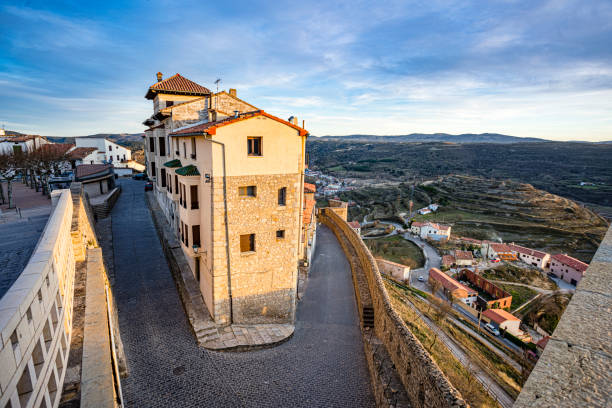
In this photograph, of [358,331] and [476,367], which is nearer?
[358,331]

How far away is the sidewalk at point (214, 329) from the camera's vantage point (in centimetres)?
1389

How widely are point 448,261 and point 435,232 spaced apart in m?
17.1

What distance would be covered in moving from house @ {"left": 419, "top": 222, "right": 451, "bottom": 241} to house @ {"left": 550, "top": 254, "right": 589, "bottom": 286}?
71.5ft

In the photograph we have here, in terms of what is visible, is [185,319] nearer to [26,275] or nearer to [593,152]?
[26,275]

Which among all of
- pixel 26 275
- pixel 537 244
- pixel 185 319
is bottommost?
pixel 537 244

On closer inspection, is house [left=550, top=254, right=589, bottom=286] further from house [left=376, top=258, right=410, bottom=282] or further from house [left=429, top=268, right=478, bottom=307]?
house [left=376, top=258, right=410, bottom=282]

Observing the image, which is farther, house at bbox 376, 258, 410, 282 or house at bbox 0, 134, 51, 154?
house at bbox 376, 258, 410, 282

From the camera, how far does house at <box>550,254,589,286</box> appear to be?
59906mm

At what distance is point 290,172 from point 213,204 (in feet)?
13.0

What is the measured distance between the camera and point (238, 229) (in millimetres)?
14383

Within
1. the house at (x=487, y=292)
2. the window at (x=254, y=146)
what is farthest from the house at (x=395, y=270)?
the window at (x=254, y=146)

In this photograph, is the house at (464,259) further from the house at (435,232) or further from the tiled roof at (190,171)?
the tiled roof at (190,171)

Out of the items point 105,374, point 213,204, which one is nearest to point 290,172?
point 213,204

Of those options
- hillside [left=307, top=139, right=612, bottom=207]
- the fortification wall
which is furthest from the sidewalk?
hillside [left=307, top=139, right=612, bottom=207]
